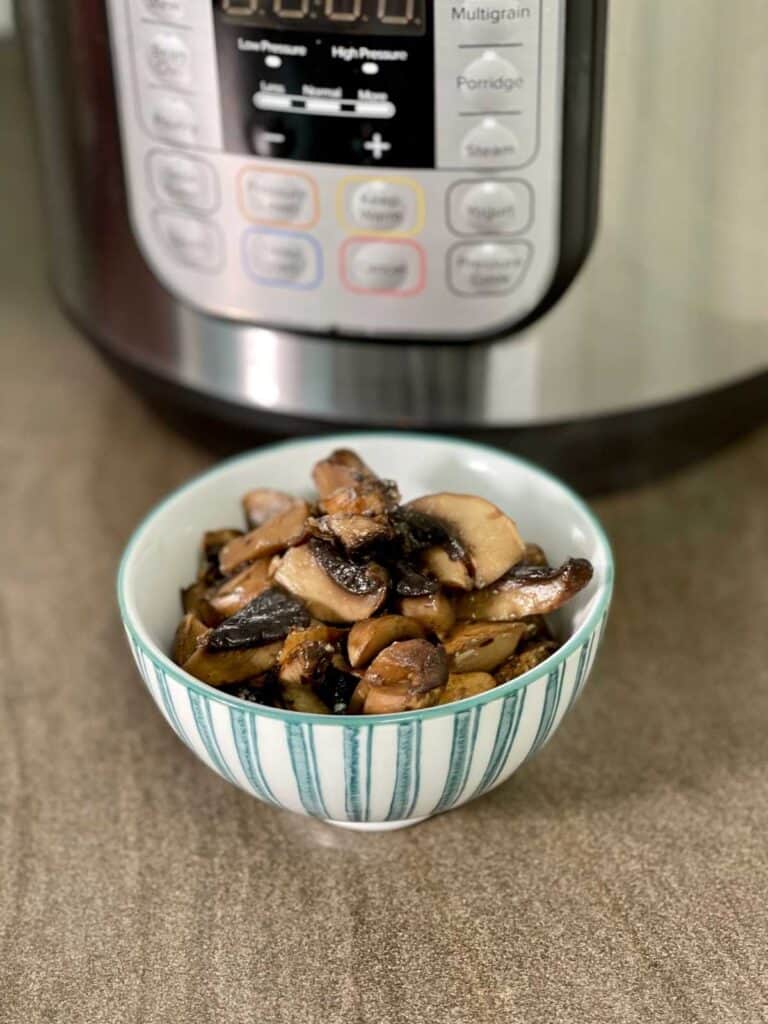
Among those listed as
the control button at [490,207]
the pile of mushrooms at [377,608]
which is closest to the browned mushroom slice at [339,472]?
the pile of mushrooms at [377,608]

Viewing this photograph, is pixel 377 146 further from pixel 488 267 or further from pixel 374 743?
pixel 374 743

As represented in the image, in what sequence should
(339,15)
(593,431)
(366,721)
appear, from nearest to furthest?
(366,721) → (339,15) → (593,431)

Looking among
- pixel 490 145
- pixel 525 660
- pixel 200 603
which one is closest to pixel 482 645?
pixel 525 660

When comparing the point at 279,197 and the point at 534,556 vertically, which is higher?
the point at 279,197

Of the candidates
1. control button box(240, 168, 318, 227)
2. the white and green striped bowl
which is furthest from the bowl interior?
control button box(240, 168, 318, 227)

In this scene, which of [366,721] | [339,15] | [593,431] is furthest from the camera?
[593,431]

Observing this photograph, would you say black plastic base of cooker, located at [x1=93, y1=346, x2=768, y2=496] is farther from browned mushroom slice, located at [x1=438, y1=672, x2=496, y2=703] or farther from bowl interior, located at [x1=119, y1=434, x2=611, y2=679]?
browned mushroom slice, located at [x1=438, y1=672, x2=496, y2=703]
